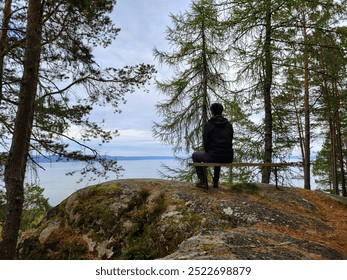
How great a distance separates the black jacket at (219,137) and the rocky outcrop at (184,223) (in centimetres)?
103

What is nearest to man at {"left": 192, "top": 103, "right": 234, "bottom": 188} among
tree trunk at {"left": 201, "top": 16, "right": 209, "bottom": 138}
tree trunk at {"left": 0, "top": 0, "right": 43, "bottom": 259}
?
tree trunk at {"left": 0, "top": 0, "right": 43, "bottom": 259}

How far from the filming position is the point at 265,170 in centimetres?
1076

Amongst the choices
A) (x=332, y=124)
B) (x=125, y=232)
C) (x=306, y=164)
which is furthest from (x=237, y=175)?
(x=332, y=124)

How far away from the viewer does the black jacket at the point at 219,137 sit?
6.50m

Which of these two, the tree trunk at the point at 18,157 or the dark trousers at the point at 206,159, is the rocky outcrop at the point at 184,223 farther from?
the tree trunk at the point at 18,157

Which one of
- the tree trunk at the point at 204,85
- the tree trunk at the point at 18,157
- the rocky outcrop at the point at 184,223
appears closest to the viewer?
the rocky outcrop at the point at 184,223

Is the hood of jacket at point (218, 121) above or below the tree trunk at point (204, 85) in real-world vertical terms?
below

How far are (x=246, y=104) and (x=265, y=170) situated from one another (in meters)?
2.81

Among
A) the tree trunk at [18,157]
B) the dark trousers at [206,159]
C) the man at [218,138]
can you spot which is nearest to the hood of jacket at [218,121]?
the man at [218,138]

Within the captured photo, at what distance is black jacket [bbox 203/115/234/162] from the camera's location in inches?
256

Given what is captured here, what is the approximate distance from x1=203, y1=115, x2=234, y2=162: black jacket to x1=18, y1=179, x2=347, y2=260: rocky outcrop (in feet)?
3.38

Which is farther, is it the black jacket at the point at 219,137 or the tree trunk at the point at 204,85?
the tree trunk at the point at 204,85

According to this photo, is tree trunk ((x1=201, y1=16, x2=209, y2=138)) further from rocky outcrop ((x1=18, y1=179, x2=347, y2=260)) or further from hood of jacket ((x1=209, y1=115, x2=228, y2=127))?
hood of jacket ((x1=209, y1=115, x2=228, y2=127))

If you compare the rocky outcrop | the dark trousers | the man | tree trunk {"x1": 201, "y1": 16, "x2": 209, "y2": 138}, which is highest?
tree trunk {"x1": 201, "y1": 16, "x2": 209, "y2": 138}
